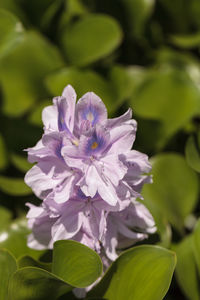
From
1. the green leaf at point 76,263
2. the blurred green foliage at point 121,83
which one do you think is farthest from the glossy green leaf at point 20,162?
the green leaf at point 76,263

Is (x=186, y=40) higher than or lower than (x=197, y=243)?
higher

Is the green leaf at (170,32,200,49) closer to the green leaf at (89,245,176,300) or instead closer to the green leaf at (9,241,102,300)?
the green leaf at (89,245,176,300)

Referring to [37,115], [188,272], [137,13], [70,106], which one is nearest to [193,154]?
[188,272]

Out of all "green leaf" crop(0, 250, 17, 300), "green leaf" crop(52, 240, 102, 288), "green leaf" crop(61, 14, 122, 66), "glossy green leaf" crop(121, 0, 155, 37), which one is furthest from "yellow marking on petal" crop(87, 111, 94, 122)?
"glossy green leaf" crop(121, 0, 155, 37)

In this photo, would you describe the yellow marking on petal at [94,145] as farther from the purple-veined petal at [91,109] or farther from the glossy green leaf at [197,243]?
the glossy green leaf at [197,243]

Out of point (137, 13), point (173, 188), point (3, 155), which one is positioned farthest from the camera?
point (137, 13)

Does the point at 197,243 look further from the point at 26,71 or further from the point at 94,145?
the point at 26,71

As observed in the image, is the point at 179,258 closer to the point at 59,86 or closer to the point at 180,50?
the point at 59,86
